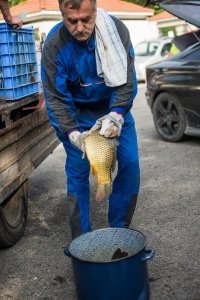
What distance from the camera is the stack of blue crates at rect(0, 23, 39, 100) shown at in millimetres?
3898

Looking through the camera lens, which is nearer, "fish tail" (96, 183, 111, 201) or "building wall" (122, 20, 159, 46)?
"fish tail" (96, 183, 111, 201)

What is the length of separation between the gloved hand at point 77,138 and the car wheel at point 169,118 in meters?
4.26

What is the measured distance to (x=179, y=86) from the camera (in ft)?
23.8

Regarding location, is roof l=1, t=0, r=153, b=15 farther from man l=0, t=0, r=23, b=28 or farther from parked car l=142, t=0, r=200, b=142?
man l=0, t=0, r=23, b=28

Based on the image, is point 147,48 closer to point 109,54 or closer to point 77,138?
point 109,54

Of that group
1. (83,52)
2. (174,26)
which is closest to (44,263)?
(83,52)

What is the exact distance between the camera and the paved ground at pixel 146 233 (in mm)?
3418

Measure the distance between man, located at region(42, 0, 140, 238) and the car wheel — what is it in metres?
3.93

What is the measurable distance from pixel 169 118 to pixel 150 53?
12876 millimetres

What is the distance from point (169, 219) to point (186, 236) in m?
0.44

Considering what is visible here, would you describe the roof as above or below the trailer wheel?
above

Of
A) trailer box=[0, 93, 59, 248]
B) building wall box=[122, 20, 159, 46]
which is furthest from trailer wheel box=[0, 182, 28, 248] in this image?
building wall box=[122, 20, 159, 46]

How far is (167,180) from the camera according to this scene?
5.72 metres

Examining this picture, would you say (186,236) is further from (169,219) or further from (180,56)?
(180,56)
